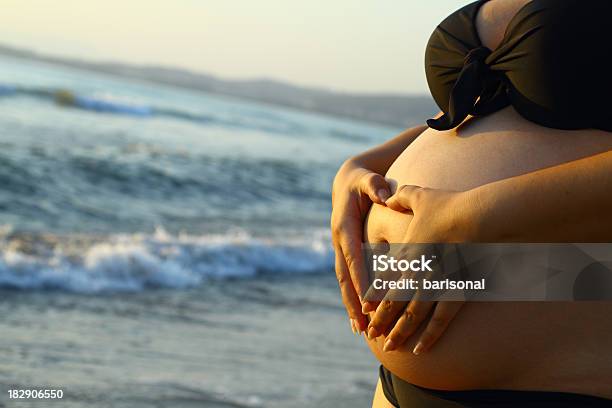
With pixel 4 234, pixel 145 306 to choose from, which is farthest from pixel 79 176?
pixel 145 306

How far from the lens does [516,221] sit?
1.20 meters

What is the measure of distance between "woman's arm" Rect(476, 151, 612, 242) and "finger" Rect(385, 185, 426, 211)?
0.39 feet

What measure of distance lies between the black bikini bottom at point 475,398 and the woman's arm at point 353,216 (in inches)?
5.3

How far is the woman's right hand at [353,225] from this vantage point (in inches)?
58.1

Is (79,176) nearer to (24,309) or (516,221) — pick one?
(24,309)

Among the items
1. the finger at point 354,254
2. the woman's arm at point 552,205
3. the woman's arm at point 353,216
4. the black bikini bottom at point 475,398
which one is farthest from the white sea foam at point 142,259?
the woman's arm at point 552,205

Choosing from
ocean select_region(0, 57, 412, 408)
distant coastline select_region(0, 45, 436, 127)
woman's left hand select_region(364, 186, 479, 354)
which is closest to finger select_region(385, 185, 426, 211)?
woman's left hand select_region(364, 186, 479, 354)

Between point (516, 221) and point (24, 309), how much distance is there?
3.98 meters

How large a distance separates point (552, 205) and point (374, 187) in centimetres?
44

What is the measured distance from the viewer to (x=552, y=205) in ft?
3.85

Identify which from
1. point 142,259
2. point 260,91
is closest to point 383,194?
point 142,259

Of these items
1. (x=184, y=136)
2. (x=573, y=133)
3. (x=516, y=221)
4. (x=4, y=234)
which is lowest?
(x=184, y=136)

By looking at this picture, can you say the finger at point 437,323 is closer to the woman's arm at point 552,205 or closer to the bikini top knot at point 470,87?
the woman's arm at point 552,205

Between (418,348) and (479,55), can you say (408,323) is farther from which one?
(479,55)
